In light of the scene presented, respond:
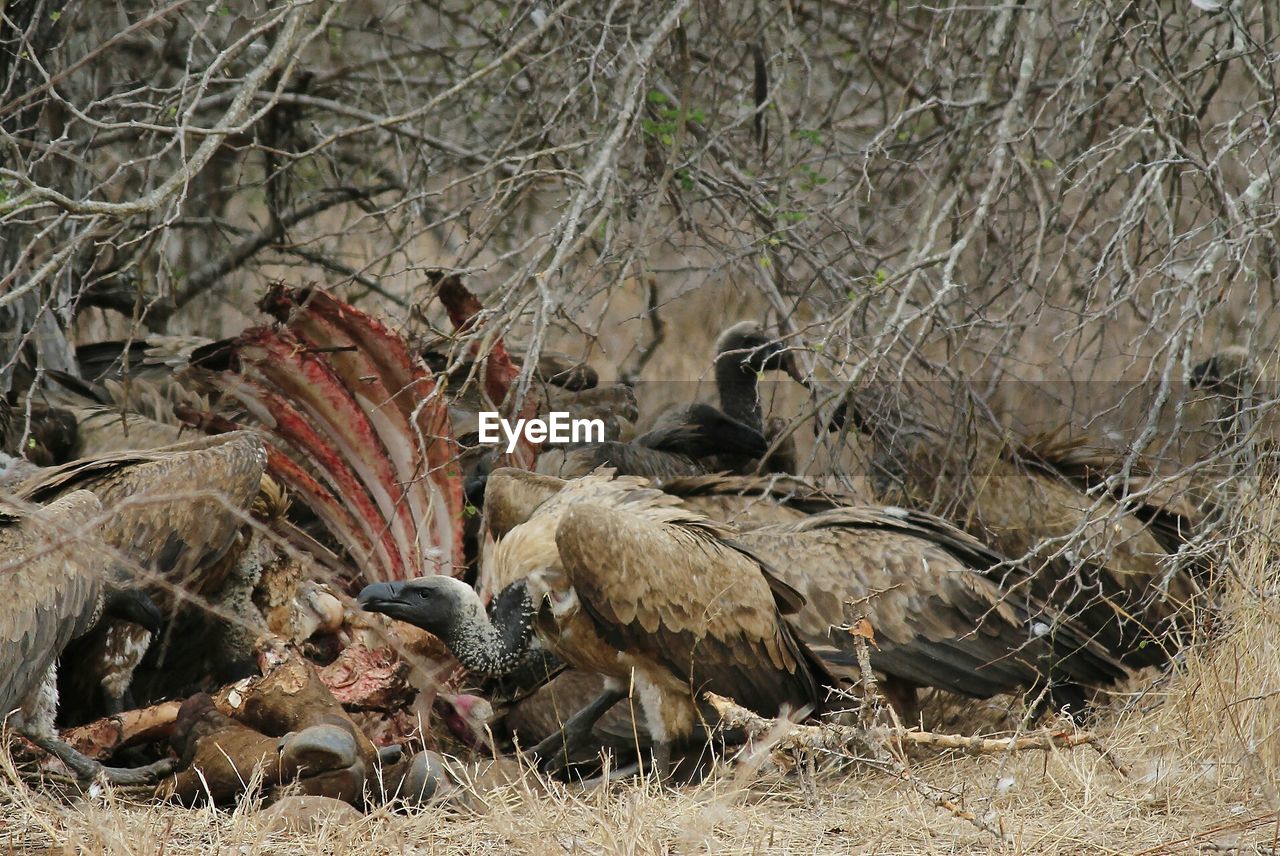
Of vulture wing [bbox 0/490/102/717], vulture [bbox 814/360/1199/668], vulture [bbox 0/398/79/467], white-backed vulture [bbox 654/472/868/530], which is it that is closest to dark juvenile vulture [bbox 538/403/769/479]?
white-backed vulture [bbox 654/472/868/530]

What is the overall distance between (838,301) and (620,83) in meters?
1.28

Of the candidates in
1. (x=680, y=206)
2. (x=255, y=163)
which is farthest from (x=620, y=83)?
(x=255, y=163)

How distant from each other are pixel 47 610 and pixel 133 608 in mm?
657

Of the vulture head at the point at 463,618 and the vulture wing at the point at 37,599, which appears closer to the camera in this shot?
the vulture wing at the point at 37,599

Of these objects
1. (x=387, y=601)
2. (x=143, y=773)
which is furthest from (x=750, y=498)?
(x=143, y=773)

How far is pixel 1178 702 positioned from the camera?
4.51 m

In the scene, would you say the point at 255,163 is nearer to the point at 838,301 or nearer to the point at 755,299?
the point at 755,299

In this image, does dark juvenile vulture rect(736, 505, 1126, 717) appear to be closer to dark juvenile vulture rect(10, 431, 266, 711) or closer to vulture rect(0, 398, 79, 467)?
dark juvenile vulture rect(10, 431, 266, 711)

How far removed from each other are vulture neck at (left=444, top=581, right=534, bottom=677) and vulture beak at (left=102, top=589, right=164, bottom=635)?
1.01 metres

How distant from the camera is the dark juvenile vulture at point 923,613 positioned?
16.8ft

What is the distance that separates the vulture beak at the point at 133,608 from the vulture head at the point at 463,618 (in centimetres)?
71

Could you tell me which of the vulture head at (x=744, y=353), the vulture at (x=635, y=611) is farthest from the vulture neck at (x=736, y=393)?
the vulture at (x=635, y=611)

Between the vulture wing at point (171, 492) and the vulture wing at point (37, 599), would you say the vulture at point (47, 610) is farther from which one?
the vulture wing at point (171, 492)

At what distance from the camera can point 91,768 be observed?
4.35 meters
